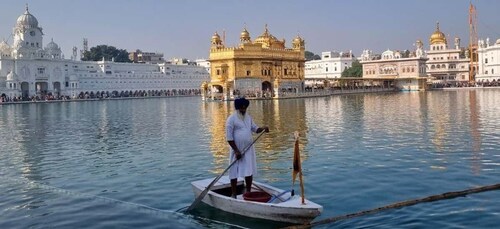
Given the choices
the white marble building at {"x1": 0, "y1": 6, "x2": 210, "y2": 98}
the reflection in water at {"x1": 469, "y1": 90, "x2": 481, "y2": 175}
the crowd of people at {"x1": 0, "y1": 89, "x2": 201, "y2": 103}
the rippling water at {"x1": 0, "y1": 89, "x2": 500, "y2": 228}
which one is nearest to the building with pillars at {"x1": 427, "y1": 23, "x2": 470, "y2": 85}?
the crowd of people at {"x1": 0, "y1": 89, "x2": 201, "y2": 103}

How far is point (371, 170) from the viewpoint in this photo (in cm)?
1245

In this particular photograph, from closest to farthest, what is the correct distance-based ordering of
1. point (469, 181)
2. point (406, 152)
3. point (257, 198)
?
point (257, 198)
point (469, 181)
point (406, 152)

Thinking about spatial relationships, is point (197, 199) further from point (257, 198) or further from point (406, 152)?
point (406, 152)

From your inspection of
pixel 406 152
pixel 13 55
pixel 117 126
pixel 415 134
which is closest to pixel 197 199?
pixel 406 152

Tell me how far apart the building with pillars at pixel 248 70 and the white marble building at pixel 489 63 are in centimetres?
4015

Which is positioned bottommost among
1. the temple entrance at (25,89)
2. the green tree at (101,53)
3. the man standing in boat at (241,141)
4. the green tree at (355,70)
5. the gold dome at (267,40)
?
the man standing in boat at (241,141)

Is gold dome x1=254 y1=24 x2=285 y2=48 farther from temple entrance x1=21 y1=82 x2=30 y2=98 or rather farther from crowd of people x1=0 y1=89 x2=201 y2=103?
temple entrance x1=21 y1=82 x2=30 y2=98

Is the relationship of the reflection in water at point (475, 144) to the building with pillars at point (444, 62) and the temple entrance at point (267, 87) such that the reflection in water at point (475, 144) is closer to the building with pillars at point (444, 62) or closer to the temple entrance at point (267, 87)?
the temple entrance at point (267, 87)

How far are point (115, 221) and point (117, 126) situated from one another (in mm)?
19731

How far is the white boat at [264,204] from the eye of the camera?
7.95 m

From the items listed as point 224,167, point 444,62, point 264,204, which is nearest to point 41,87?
point 444,62

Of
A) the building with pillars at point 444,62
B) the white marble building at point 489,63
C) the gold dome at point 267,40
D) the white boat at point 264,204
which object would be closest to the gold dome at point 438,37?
the building with pillars at point 444,62

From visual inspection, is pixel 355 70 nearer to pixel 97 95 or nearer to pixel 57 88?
pixel 97 95

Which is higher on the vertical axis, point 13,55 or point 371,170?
point 13,55
